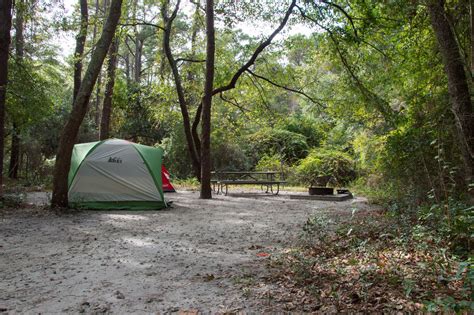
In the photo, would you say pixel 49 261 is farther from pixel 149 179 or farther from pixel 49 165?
pixel 49 165

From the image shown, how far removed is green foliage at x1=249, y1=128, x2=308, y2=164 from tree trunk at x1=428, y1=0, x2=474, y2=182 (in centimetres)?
1620

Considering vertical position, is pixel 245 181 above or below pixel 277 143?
below

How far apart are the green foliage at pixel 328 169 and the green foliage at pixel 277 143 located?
13.0 ft

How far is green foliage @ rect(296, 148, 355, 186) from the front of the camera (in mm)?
17414

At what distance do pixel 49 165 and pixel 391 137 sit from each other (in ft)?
52.3

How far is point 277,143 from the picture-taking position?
72.1 feet

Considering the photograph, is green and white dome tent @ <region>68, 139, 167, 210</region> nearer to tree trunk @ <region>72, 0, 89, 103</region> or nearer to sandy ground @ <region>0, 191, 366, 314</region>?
sandy ground @ <region>0, 191, 366, 314</region>

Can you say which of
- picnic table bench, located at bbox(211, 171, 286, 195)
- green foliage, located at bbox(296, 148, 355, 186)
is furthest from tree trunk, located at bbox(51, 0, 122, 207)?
green foliage, located at bbox(296, 148, 355, 186)

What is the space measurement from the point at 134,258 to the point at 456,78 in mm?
5118

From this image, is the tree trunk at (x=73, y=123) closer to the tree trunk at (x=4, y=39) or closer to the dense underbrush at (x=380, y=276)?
the tree trunk at (x=4, y=39)

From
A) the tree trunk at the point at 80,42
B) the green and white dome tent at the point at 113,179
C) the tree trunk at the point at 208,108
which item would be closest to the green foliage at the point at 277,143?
the tree trunk at the point at 208,108

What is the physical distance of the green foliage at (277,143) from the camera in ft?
72.0

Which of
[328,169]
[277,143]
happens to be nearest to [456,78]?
[328,169]

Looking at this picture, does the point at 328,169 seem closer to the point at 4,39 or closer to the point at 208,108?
the point at 208,108
